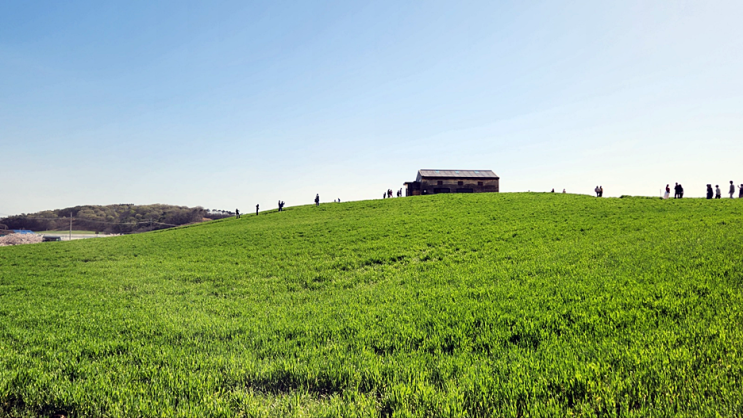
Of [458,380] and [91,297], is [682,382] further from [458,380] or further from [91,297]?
[91,297]

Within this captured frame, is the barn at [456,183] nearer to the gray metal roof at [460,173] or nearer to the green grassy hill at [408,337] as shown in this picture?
the gray metal roof at [460,173]

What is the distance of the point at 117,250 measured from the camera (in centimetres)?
2681

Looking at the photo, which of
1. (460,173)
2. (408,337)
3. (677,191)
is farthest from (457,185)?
(408,337)

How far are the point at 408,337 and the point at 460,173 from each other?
60393mm

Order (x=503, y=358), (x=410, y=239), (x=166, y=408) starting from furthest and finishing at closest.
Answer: (x=410, y=239) → (x=503, y=358) → (x=166, y=408)

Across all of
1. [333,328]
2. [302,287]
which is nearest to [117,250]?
[302,287]

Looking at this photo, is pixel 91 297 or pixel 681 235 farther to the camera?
pixel 681 235

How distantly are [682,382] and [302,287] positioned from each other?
1109cm

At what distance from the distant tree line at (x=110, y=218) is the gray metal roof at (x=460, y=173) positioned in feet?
340

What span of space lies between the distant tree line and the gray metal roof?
10375cm

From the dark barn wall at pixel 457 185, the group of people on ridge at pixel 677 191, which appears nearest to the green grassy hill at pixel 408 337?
the group of people on ridge at pixel 677 191

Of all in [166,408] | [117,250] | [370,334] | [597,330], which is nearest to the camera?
[166,408]

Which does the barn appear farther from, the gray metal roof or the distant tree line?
the distant tree line

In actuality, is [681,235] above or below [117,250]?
above
